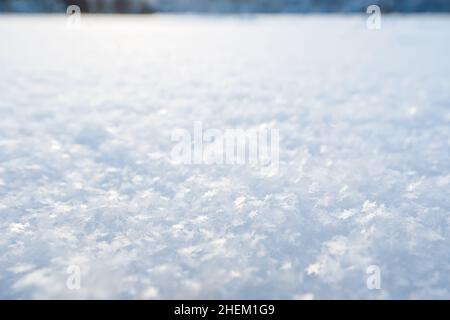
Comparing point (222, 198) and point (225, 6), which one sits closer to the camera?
point (222, 198)

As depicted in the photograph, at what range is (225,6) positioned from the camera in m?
28.3

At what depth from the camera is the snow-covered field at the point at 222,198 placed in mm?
1077

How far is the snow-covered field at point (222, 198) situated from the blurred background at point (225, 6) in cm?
1831

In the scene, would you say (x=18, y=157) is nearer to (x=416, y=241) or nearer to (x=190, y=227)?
(x=190, y=227)

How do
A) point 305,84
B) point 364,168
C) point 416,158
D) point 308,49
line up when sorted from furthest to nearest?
1. point 308,49
2. point 305,84
3. point 416,158
4. point 364,168

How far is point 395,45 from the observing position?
23.2ft

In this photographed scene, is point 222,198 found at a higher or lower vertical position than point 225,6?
lower

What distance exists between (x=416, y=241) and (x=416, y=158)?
30.2 inches

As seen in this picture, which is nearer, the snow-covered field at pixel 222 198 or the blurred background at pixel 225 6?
the snow-covered field at pixel 222 198

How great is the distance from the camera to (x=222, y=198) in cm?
147

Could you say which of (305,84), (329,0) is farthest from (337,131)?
(329,0)

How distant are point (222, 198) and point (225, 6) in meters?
29.5

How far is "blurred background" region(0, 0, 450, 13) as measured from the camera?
18484 millimetres

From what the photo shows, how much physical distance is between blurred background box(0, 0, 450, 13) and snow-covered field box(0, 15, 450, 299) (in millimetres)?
18306
